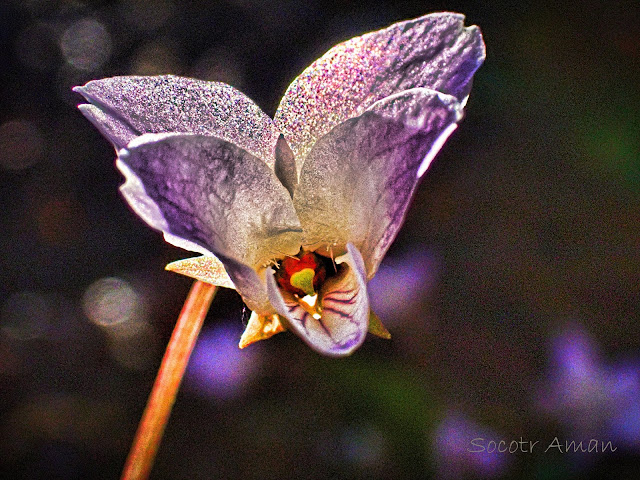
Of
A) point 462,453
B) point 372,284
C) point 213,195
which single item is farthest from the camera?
point 372,284

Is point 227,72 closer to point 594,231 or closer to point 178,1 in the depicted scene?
point 178,1

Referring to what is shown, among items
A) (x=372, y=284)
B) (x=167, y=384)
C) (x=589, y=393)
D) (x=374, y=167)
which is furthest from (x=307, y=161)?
(x=589, y=393)

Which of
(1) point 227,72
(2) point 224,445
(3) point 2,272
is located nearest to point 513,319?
(2) point 224,445

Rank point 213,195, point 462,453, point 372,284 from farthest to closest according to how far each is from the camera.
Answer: point 372,284 → point 462,453 → point 213,195

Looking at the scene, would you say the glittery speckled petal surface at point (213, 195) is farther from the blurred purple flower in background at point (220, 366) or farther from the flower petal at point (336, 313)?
the blurred purple flower in background at point (220, 366)

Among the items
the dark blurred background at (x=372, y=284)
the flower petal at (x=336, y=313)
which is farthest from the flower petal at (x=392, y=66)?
the dark blurred background at (x=372, y=284)

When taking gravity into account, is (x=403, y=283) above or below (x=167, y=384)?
below

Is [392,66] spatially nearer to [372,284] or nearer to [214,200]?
[214,200]

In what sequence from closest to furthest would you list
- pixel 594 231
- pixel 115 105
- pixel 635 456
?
pixel 115 105 < pixel 635 456 < pixel 594 231
